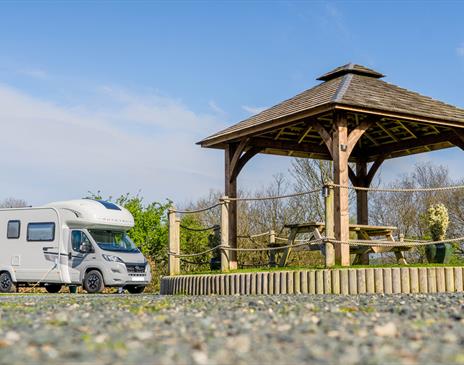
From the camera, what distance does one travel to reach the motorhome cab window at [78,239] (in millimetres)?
17062

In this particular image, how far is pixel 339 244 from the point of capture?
10852 mm

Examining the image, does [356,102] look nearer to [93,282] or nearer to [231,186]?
[231,186]

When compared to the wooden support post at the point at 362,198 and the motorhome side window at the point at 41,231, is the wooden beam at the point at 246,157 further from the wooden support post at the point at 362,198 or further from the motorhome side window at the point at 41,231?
the motorhome side window at the point at 41,231

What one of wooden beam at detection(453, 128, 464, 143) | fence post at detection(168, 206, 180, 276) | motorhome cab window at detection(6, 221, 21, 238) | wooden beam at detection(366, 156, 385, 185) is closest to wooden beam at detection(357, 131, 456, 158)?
wooden beam at detection(366, 156, 385, 185)

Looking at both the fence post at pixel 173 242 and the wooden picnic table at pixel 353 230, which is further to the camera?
the fence post at pixel 173 242

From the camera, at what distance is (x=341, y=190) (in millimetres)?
11008

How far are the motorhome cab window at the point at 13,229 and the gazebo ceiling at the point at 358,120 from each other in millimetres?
6453

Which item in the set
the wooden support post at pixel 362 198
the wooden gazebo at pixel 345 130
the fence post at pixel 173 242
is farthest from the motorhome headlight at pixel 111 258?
the wooden support post at pixel 362 198

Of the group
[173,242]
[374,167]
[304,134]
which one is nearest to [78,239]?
[173,242]

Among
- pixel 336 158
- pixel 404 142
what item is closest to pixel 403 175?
pixel 404 142

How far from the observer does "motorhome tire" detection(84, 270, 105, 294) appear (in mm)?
16703

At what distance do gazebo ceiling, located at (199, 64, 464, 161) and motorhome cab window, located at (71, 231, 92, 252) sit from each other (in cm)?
455

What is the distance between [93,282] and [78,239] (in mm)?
1156

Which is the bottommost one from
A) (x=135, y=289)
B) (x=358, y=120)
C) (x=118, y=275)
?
(x=135, y=289)
